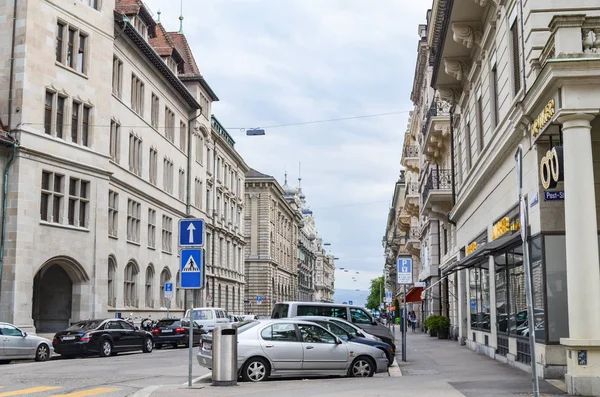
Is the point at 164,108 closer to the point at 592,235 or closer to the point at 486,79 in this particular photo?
the point at 486,79

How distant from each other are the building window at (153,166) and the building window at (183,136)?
6.95m

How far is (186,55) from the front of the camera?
63406mm

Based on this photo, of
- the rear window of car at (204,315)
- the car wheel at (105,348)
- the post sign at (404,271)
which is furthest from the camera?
the rear window of car at (204,315)

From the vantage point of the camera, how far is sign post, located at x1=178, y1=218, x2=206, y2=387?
50.8 ft

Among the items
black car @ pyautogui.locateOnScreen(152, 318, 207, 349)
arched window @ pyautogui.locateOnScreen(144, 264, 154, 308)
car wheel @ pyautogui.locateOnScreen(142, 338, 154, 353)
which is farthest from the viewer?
arched window @ pyautogui.locateOnScreen(144, 264, 154, 308)

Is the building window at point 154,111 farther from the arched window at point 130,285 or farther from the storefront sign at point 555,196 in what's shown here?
the storefront sign at point 555,196

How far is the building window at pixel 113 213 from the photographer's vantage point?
41969 mm

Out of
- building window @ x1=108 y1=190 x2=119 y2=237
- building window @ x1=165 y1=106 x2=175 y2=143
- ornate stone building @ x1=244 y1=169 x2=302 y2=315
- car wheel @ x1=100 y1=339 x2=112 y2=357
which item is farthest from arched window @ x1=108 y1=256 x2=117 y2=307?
ornate stone building @ x1=244 y1=169 x2=302 y2=315

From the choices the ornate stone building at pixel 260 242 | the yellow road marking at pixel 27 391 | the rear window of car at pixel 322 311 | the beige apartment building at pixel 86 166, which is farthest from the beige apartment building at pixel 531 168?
the ornate stone building at pixel 260 242

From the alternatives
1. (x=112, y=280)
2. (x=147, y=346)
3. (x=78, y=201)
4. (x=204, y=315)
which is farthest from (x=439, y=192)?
(x=112, y=280)

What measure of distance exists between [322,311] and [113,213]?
21.8m

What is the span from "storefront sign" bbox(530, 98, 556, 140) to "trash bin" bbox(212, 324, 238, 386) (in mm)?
7251

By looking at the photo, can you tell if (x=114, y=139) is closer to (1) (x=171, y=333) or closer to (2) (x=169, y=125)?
(2) (x=169, y=125)

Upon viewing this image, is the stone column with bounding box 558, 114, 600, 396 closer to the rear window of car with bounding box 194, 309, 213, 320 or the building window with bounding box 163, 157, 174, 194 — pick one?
the rear window of car with bounding box 194, 309, 213, 320
